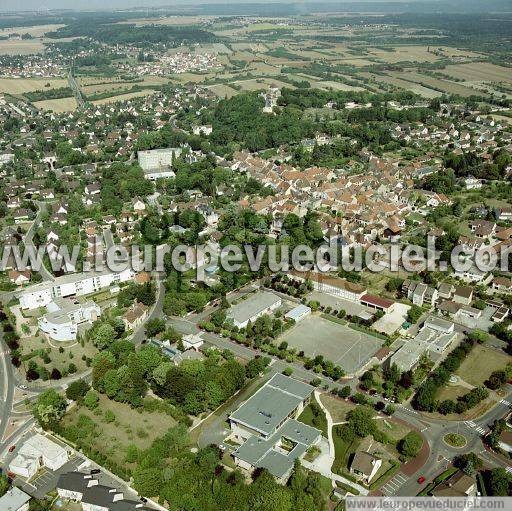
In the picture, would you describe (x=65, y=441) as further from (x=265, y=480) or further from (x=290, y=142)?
(x=290, y=142)

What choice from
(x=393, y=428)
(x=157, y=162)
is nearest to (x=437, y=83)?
(x=157, y=162)

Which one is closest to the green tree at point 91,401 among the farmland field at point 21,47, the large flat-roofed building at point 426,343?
the large flat-roofed building at point 426,343

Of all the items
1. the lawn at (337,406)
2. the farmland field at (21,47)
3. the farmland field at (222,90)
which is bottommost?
the lawn at (337,406)

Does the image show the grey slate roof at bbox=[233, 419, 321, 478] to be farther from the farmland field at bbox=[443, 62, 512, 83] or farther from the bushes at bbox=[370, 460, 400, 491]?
the farmland field at bbox=[443, 62, 512, 83]

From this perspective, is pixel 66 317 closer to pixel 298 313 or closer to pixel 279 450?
pixel 298 313

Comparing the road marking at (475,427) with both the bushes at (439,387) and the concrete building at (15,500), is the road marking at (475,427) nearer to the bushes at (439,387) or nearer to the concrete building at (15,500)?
the bushes at (439,387)

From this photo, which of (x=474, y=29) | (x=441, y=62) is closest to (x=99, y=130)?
(x=441, y=62)
